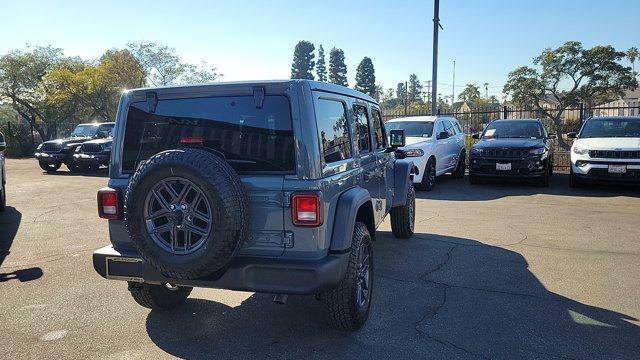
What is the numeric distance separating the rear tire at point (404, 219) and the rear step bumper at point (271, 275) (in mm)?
3177

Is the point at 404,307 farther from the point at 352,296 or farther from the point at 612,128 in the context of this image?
the point at 612,128

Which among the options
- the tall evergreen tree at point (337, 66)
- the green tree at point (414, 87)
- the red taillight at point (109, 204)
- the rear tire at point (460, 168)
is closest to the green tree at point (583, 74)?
the rear tire at point (460, 168)

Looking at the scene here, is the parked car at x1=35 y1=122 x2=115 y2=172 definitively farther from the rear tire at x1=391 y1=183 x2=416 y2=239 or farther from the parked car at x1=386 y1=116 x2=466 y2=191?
the rear tire at x1=391 y1=183 x2=416 y2=239

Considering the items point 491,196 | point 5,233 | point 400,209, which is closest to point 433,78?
point 491,196

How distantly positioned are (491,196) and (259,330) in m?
8.15

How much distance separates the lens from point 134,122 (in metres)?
3.57

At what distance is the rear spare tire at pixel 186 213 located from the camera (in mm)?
2957

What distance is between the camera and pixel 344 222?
3383 millimetres

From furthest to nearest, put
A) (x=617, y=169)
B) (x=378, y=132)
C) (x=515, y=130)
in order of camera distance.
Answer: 1. (x=515, y=130)
2. (x=617, y=169)
3. (x=378, y=132)

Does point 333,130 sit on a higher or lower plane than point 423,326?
higher

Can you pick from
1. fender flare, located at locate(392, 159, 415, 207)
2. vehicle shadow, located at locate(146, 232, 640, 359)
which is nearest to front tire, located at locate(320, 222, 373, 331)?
vehicle shadow, located at locate(146, 232, 640, 359)

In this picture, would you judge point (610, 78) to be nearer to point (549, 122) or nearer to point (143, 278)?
point (549, 122)

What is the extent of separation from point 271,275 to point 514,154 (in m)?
9.76

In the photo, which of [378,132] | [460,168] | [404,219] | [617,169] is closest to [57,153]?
[460,168]
